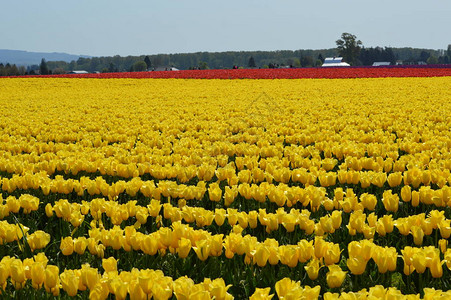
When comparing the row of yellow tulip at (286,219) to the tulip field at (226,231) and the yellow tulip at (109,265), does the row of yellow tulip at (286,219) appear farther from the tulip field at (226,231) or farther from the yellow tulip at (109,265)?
the yellow tulip at (109,265)

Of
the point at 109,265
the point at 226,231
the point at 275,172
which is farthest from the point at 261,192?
the point at 109,265

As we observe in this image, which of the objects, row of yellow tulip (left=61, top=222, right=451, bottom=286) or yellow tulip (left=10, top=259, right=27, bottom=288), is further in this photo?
row of yellow tulip (left=61, top=222, right=451, bottom=286)

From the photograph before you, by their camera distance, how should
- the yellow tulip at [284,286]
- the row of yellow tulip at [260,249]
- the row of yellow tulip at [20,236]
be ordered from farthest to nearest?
the row of yellow tulip at [20,236], the row of yellow tulip at [260,249], the yellow tulip at [284,286]

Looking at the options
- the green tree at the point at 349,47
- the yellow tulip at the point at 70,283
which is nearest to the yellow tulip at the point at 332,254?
the yellow tulip at the point at 70,283

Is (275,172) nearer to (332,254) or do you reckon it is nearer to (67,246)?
(332,254)

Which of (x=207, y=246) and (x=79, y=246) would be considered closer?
(x=207, y=246)

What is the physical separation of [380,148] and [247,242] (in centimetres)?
449

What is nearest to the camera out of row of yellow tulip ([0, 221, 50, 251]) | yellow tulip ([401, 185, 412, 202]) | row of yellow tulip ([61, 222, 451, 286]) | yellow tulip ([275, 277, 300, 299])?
yellow tulip ([275, 277, 300, 299])

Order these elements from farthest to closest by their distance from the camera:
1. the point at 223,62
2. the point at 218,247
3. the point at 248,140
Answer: the point at 223,62
the point at 248,140
the point at 218,247

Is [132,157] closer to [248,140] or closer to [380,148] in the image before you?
A: [248,140]

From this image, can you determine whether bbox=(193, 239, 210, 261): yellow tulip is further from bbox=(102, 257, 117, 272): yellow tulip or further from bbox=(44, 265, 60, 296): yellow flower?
bbox=(44, 265, 60, 296): yellow flower

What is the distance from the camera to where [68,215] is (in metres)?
3.70

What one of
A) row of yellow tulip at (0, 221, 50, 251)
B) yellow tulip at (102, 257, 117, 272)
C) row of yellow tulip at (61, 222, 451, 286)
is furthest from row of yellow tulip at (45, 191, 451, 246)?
yellow tulip at (102, 257, 117, 272)

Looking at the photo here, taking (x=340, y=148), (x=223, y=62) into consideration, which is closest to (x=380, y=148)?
(x=340, y=148)
